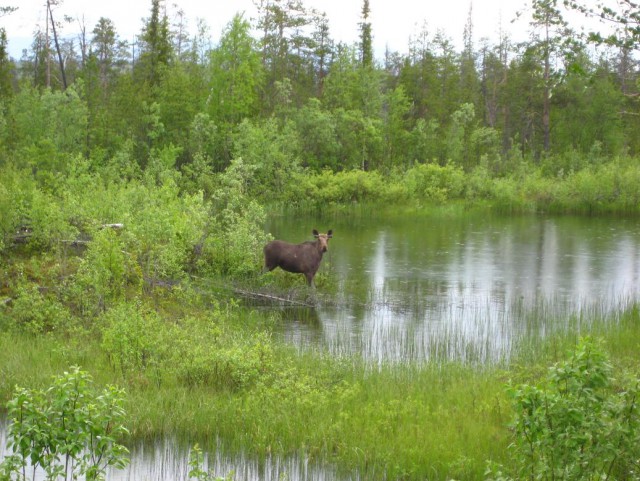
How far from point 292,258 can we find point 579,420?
451 inches

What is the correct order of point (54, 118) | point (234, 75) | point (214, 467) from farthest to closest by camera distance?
point (234, 75)
point (54, 118)
point (214, 467)

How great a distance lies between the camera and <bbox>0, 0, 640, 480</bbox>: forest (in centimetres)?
755

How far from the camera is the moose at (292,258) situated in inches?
659

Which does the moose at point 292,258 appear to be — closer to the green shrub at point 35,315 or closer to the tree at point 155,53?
the green shrub at point 35,315

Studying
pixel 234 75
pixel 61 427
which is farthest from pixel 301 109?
pixel 61 427

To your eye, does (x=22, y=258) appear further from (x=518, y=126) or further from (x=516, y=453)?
(x=518, y=126)

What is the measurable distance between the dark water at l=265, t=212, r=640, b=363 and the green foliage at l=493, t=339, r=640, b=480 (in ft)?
17.6

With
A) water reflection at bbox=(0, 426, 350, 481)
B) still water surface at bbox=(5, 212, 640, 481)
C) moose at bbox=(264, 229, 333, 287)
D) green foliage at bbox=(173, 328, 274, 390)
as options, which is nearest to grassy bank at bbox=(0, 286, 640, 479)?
green foliage at bbox=(173, 328, 274, 390)

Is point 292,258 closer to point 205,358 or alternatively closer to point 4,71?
point 205,358

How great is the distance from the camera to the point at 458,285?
19.0 meters

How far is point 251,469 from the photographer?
7.77 meters

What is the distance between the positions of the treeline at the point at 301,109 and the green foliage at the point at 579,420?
2233 cm

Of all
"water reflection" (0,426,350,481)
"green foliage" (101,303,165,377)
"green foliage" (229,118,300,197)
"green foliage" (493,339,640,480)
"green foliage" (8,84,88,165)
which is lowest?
"water reflection" (0,426,350,481)

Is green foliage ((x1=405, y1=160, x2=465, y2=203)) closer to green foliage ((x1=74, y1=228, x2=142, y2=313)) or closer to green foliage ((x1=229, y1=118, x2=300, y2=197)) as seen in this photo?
green foliage ((x1=229, y1=118, x2=300, y2=197))
